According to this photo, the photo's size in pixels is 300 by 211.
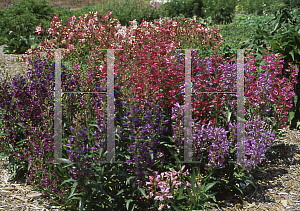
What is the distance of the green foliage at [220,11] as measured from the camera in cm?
1333

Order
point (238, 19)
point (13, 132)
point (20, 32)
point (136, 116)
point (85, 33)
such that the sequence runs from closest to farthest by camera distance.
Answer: point (136, 116) < point (13, 132) < point (85, 33) < point (20, 32) < point (238, 19)

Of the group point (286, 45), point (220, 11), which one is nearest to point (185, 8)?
point (220, 11)

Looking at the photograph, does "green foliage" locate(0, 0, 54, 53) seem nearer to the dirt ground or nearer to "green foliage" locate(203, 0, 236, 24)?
"green foliage" locate(203, 0, 236, 24)

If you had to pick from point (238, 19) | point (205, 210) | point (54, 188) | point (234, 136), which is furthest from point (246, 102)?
point (238, 19)

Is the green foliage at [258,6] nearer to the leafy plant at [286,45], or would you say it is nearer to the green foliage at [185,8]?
the green foliage at [185,8]

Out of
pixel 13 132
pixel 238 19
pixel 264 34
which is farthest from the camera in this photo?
pixel 238 19

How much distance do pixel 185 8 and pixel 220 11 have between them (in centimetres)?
189

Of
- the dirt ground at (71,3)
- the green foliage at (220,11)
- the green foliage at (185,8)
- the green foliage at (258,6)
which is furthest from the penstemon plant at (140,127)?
the dirt ground at (71,3)

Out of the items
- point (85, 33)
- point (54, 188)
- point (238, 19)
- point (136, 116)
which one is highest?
point (238, 19)

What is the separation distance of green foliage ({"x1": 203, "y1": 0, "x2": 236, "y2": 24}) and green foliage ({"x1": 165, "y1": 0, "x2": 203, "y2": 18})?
0.65 meters

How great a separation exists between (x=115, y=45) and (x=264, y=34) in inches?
122

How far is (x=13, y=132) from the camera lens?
4078 millimetres

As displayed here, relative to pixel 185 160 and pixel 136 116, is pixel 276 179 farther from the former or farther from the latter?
pixel 136 116

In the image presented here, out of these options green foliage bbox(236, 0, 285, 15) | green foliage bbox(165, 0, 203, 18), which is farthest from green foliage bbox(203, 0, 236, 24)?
green foliage bbox(236, 0, 285, 15)
